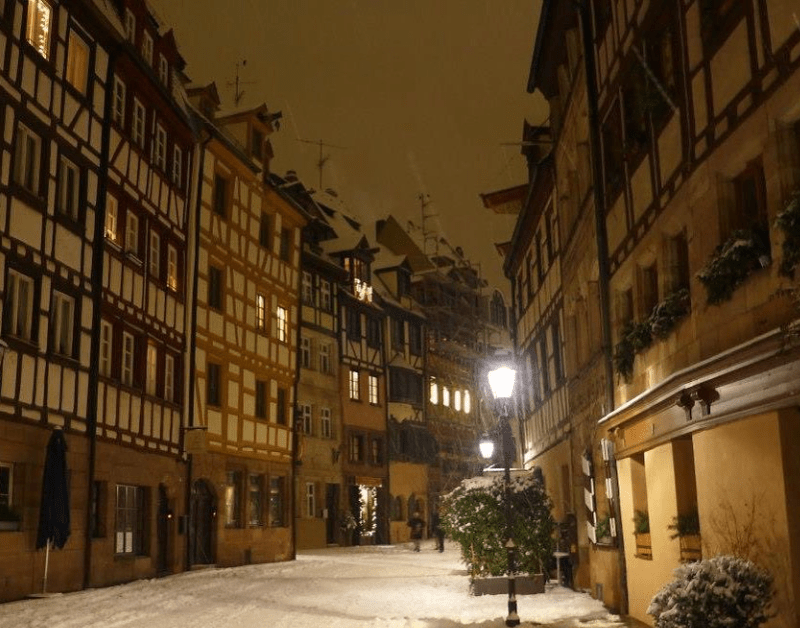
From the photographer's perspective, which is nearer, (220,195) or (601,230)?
(601,230)

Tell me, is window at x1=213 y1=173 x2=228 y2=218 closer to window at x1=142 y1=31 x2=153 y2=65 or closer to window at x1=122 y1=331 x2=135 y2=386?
window at x1=142 y1=31 x2=153 y2=65

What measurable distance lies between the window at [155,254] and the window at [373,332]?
22.0 m

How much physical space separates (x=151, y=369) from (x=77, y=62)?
747 centimetres

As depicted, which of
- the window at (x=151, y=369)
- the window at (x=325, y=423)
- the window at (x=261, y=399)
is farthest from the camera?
the window at (x=325, y=423)

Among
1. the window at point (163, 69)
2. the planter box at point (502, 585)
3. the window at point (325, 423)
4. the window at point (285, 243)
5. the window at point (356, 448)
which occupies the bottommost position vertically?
the planter box at point (502, 585)

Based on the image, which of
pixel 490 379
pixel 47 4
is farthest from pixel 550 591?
pixel 47 4

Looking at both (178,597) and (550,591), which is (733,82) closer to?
(550,591)

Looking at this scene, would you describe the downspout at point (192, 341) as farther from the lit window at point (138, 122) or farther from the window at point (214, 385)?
the lit window at point (138, 122)

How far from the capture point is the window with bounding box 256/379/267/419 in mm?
30766

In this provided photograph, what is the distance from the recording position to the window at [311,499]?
38.6 meters

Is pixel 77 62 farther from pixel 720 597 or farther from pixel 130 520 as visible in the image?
pixel 720 597

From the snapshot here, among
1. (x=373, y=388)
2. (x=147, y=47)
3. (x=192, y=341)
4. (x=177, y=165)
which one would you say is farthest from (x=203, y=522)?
(x=373, y=388)

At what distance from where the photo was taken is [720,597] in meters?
7.94

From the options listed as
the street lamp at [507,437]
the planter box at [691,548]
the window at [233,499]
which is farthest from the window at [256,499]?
the planter box at [691,548]
